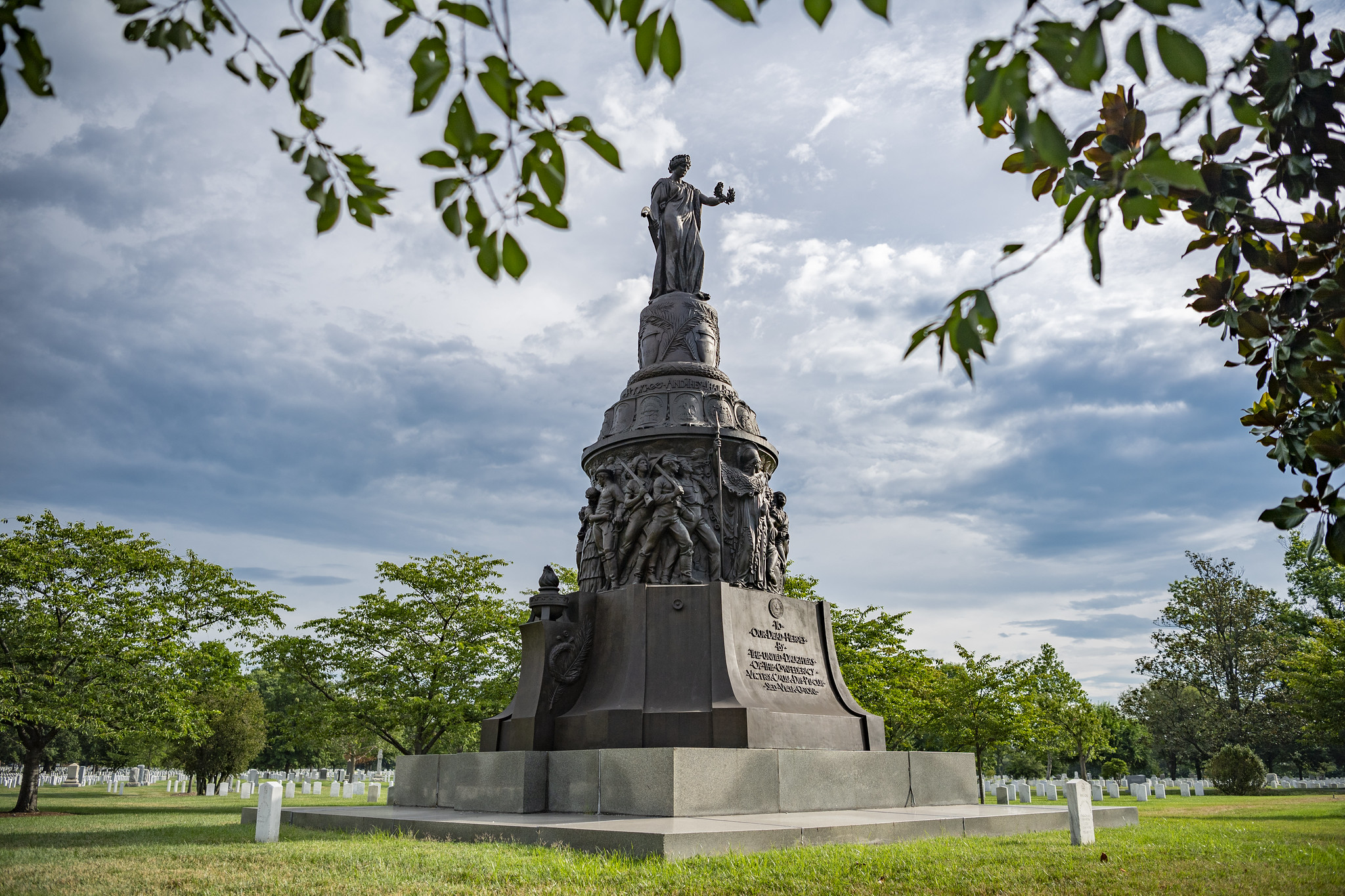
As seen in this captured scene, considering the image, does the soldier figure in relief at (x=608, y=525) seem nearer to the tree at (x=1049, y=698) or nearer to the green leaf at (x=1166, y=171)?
the green leaf at (x=1166, y=171)

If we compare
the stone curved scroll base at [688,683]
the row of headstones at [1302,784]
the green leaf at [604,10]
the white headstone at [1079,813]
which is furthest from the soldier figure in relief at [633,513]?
the row of headstones at [1302,784]

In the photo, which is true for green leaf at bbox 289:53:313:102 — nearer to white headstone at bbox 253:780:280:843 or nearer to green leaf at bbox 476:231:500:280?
green leaf at bbox 476:231:500:280

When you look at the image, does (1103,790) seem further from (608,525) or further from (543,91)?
(543,91)

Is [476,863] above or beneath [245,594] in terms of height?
beneath

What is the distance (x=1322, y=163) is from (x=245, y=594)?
27.2 meters

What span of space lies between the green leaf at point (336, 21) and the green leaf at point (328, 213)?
55 centimetres

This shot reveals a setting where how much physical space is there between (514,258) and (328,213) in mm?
840

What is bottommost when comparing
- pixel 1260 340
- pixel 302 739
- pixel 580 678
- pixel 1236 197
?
pixel 302 739

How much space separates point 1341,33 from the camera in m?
3.79

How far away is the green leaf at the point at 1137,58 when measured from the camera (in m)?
2.42

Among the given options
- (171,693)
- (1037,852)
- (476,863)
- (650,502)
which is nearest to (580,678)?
(650,502)

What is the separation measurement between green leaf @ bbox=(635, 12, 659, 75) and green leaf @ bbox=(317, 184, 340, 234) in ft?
4.74

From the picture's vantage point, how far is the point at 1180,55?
2.29 m

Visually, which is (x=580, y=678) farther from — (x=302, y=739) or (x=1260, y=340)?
(x=302, y=739)
